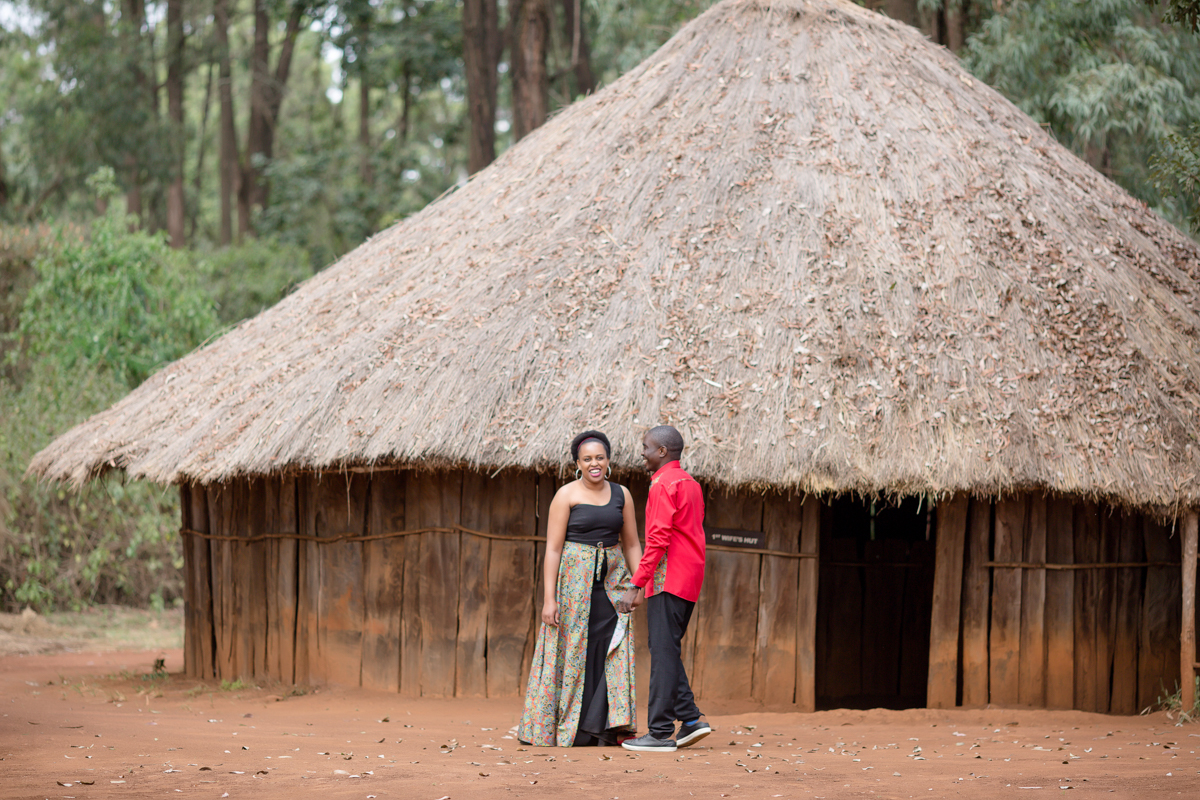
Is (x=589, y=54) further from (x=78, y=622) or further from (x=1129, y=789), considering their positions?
(x=1129, y=789)

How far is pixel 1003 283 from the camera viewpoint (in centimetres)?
737

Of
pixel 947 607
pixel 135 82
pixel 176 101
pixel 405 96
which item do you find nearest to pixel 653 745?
pixel 947 607

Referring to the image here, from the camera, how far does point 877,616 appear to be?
31.8ft

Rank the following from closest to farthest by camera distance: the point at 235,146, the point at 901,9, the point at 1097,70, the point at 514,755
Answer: the point at 514,755
the point at 1097,70
the point at 901,9
the point at 235,146

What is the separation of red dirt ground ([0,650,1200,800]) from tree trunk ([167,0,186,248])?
1571 centimetres

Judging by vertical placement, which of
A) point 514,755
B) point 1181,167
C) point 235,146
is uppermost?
point 235,146

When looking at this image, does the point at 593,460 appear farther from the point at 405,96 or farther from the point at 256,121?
the point at 256,121

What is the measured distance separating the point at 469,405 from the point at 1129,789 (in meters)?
3.97

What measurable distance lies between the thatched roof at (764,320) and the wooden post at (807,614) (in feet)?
1.91

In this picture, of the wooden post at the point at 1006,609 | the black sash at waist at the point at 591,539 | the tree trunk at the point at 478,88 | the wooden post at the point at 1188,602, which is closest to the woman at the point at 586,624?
the black sash at waist at the point at 591,539

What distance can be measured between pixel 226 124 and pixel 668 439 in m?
19.4

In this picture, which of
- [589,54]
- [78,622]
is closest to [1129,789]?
[78,622]

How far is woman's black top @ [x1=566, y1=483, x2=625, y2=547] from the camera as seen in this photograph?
5.46m

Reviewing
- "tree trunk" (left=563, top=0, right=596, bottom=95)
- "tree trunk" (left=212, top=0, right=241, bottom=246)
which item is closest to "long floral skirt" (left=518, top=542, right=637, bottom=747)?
"tree trunk" (left=563, top=0, right=596, bottom=95)
